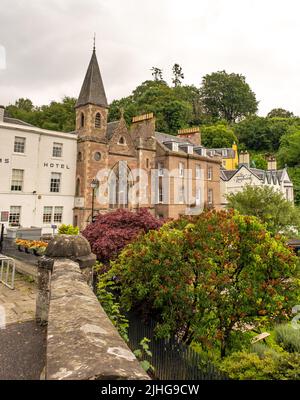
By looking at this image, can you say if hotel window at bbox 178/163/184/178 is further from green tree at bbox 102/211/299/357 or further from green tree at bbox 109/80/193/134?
green tree at bbox 102/211/299/357

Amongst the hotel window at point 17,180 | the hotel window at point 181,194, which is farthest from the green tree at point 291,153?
the hotel window at point 17,180

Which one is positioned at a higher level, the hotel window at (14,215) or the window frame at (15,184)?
the window frame at (15,184)

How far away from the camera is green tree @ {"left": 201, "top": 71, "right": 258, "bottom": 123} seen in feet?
291

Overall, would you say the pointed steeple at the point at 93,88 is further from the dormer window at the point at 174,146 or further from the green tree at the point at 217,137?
the green tree at the point at 217,137

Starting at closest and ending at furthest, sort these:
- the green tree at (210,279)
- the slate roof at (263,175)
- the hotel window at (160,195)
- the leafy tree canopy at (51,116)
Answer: the green tree at (210,279)
the hotel window at (160,195)
the slate roof at (263,175)
the leafy tree canopy at (51,116)

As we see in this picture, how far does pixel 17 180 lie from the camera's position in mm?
25797

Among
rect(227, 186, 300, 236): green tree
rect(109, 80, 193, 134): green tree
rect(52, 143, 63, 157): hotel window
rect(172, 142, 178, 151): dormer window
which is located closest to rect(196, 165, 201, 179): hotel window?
rect(172, 142, 178, 151): dormer window

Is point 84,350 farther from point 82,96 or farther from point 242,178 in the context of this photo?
point 242,178

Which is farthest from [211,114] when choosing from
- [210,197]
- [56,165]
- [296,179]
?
[56,165]

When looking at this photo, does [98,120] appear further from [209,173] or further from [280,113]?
[280,113]

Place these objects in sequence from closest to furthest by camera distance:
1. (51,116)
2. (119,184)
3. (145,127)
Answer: (119,184), (145,127), (51,116)

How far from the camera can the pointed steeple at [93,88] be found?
99.6ft

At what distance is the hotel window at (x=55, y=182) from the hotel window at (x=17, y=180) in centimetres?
282

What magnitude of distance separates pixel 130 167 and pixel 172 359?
2712 cm
